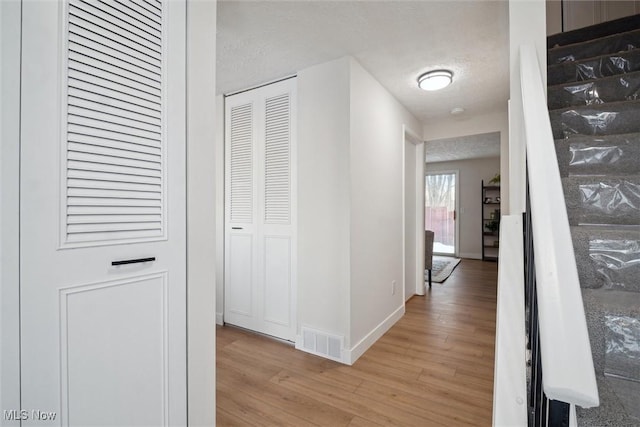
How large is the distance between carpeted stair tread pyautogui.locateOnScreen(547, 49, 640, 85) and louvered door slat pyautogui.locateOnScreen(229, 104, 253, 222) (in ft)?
8.26

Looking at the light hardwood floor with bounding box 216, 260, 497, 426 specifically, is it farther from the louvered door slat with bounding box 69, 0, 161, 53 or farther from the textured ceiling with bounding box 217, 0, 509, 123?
the textured ceiling with bounding box 217, 0, 509, 123

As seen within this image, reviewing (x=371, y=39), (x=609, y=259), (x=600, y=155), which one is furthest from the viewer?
(x=371, y=39)

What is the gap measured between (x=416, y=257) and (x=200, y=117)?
3577mm

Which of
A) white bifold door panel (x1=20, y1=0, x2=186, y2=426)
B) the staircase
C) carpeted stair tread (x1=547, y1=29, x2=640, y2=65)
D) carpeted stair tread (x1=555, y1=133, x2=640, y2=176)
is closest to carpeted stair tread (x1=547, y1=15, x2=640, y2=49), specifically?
the staircase

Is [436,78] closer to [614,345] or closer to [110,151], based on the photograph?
[614,345]

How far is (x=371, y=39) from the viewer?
6.93ft

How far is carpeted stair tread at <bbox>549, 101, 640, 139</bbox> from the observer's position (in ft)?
5.15

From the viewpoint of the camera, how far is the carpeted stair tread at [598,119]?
5.15 ft

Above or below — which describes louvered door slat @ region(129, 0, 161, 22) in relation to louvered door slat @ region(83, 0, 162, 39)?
above

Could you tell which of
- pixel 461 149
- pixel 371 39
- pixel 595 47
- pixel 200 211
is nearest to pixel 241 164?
pixel 371 39

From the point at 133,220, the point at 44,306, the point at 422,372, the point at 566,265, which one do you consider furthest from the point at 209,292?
the point at 422,372

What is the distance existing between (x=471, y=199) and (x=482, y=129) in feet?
13.1

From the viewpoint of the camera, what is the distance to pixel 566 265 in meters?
0.49

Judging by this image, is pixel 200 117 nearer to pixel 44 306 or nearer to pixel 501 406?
pixel 44 306
